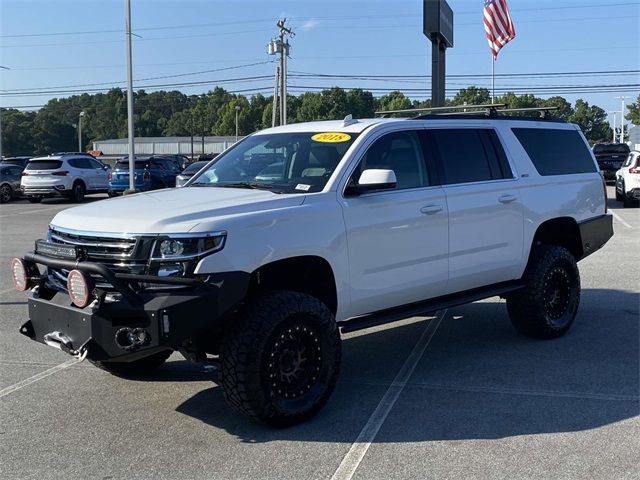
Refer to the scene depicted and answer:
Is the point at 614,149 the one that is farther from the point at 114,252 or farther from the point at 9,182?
the point at 114,252

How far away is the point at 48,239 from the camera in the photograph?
5.04 m

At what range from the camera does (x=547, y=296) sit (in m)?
6.74

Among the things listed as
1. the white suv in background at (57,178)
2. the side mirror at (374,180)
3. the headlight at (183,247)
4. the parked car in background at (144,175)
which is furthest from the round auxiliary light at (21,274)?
the white suv in background at (57,178)

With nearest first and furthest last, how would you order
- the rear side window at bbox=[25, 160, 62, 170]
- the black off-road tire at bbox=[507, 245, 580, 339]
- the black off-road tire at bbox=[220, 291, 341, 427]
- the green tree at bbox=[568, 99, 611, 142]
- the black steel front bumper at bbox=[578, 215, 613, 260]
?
the black off-road tire at bbox=[220, 291, 341, 427] < the black off-road tire at bbox=[507, 245, 580, 339] < the black steel front bumper at bbox=[578, 215, 613, 260] < the rear side window at bbox=[25, 160, 62, 170] < the green tree at bbox=[568, 99, 611, 142]

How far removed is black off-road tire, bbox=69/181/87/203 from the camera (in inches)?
1072

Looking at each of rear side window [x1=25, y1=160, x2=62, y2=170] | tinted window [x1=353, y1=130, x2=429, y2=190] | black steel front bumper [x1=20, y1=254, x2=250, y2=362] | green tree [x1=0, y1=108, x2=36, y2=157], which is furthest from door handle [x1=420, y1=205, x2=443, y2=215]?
green tree [x1=0, y1=108, x2=36, y2=157]

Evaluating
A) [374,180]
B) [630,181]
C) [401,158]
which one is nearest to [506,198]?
[401,158]

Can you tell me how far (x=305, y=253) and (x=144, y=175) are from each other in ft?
77.9

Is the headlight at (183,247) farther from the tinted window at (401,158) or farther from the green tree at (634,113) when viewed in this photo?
the green tree at (634,113)

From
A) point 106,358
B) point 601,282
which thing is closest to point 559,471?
point 106,358

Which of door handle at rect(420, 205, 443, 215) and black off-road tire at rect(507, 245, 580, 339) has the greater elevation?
door handle at rect(420, 205, 443, 215)

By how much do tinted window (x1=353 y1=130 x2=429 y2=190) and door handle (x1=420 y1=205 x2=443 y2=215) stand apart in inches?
7.9

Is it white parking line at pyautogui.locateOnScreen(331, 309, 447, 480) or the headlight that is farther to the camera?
the headlight

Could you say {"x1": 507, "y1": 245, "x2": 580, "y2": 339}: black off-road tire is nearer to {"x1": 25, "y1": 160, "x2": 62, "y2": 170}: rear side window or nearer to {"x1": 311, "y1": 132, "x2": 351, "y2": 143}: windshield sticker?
{"x1": 311, "y1": 132, "x2": 351, "y2": 143}: windshield sticker
